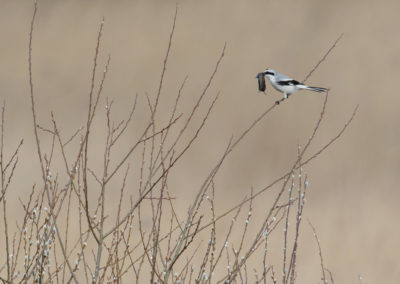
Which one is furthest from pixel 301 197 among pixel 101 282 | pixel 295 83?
pixel 295 83

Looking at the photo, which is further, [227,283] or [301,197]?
[301,197]

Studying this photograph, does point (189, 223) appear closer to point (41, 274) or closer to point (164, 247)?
point (41, 274)

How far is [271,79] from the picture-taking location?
10.9 feet

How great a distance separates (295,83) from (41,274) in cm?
206

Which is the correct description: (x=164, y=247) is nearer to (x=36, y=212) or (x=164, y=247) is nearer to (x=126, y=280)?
(x=126, y=280)

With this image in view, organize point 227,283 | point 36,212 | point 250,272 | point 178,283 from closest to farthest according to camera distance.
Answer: point 227,283, point 178,283, point 36,212, point 250,272

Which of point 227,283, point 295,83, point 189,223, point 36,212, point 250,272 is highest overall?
point 250,272

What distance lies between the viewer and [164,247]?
9.60 meters

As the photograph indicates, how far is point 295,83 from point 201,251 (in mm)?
5804

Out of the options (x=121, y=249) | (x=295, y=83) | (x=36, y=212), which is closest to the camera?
(x=36, y=212)

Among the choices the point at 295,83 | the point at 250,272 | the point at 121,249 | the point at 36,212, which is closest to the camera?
the point at 36,212

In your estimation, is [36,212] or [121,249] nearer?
[36,212]

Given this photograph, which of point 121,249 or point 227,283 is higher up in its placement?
point 121,249

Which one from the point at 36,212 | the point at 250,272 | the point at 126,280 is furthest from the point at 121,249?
the point at 36,212
